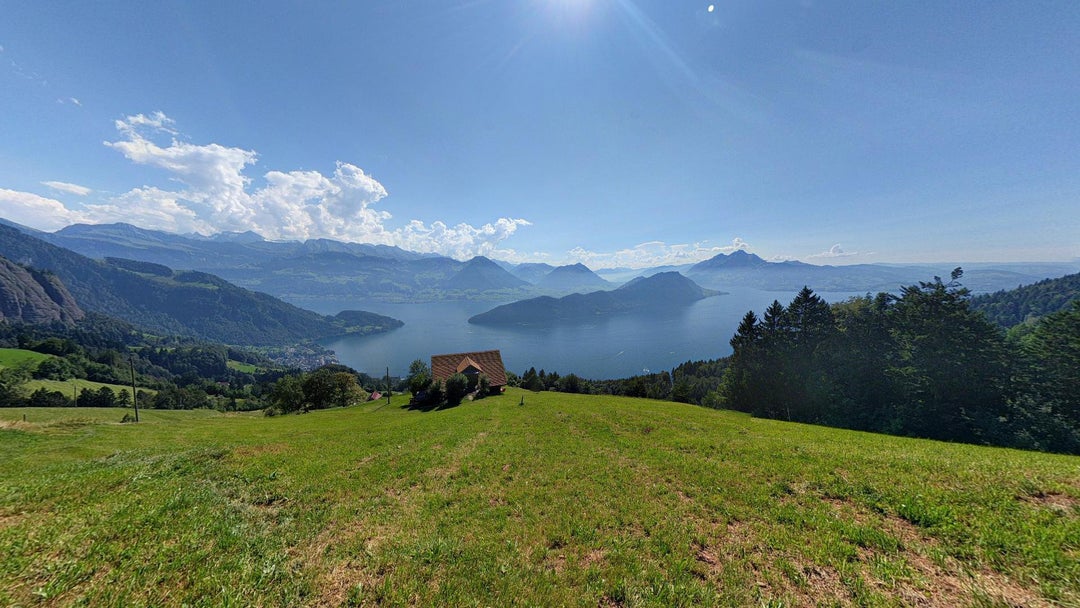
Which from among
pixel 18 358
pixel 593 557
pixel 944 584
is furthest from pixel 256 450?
pixel 18 358

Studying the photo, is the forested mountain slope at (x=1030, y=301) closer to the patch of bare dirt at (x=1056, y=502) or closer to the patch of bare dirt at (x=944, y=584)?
the patch of bare dirt at (x=1056, y=502)

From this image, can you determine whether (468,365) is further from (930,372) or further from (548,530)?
(930,372)

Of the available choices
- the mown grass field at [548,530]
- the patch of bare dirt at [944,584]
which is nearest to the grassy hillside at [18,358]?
the mown grass field at [548,530]

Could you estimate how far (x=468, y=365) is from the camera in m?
47.8

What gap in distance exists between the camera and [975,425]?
3180 centimetres

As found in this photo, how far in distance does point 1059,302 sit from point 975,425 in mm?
232262

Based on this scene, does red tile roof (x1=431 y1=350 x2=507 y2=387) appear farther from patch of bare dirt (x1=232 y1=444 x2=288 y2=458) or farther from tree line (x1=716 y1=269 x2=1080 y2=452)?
tree line (x1=716 y1=269 x2=1080 y2=452)

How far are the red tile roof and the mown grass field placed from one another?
33.8 m

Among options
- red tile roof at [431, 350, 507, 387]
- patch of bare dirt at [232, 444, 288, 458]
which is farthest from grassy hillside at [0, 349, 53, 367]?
patch of bare dirt at [232, 444, 288, 458]

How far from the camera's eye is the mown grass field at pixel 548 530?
225 inches

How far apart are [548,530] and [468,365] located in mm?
41098

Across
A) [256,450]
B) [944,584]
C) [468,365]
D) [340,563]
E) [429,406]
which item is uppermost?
[944,584]

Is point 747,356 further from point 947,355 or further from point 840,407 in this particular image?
point 947,355

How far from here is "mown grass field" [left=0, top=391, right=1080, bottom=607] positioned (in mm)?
5719
